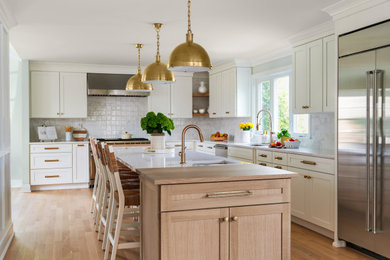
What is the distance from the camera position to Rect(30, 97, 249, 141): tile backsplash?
7.64 metres

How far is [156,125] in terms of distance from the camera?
433 cm

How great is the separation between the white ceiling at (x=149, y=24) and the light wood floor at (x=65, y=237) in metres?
2.39

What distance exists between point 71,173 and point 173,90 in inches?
103

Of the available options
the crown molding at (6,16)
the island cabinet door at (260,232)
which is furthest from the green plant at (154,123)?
the island cabinet door at (260,232)

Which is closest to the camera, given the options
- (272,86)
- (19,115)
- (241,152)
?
(241,152)

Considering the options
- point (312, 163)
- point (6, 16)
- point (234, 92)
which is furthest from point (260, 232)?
point (234, 92)

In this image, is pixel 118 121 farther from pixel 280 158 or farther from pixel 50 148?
pixel 280 158

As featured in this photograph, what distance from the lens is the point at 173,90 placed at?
26.2 ft

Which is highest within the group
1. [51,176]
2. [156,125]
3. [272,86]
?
[272,86]

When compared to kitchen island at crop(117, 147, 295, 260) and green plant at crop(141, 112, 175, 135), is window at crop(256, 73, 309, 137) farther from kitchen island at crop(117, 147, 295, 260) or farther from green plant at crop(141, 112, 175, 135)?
kitchen island at crop(117, 147, 295, 260)

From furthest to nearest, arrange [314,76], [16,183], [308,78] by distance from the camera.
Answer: [16,183] → [308,78] → [314,76]

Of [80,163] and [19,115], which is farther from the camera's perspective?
[19,115]

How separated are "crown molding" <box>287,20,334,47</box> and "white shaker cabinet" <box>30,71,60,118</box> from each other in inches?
177

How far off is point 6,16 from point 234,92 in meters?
3.94
